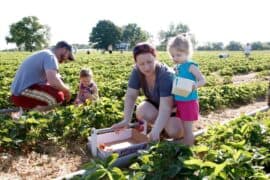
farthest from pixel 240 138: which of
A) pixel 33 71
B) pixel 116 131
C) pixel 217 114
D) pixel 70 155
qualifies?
pixel 33 71

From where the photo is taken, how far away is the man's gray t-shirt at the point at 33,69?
5.36m

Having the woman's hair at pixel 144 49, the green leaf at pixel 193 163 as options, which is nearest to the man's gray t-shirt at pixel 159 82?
the woman's hair at pixel 144 49

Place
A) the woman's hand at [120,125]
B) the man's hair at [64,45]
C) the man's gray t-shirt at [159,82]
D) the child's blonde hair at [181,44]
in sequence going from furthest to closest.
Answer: the man's hair at [64,45] < the woman's hand at [120,125] < the man's gray t-shirt at [159,82] < the child's blonde hair at [181,44]

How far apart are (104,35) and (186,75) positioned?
239 feet

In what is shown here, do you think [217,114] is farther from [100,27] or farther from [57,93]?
[100,27]

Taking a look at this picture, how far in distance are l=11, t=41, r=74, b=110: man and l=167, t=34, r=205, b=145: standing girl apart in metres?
2.11

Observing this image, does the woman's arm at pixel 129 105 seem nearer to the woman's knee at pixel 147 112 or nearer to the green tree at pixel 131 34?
the woman's knee at pixel 147 112

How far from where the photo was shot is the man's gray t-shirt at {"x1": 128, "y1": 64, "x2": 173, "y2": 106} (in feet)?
12.8

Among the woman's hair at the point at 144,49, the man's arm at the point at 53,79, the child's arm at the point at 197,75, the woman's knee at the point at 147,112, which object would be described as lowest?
the woman's knee at the point at 147,112

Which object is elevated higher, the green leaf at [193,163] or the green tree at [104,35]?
the green tree at [104,35]

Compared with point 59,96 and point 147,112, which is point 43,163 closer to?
point 147,112

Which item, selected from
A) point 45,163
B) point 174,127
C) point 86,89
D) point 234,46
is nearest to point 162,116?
point 174,127

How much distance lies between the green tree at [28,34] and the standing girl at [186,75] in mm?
71265

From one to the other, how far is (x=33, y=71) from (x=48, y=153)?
164 centimetres
